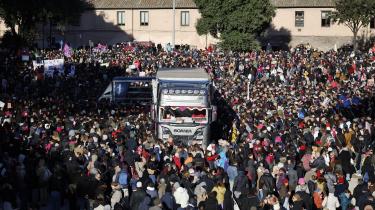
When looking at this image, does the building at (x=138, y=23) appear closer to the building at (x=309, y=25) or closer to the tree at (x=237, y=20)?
the building at (x=309, y=25)

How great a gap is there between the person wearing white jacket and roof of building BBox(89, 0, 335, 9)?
5009cm

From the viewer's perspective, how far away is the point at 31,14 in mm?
62125

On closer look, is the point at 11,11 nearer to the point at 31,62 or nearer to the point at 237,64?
the point at 31,62

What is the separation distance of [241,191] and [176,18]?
2111 inches

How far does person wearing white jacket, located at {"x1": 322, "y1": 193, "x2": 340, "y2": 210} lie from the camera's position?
54.1ft

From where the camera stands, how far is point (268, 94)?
35.6m

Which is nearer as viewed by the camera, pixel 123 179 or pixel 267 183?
pixel 267 183

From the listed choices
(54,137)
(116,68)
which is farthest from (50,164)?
(116,68)

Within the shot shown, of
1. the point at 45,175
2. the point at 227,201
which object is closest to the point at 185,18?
the point at 45,175

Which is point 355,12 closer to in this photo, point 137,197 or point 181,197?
point 181,197

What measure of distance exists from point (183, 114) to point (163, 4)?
44.4 m

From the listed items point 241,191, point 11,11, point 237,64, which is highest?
point 11,11

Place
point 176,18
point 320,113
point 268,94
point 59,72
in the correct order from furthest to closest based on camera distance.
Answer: point 176,18 → point 59,72 → point 268,94 → point 320,113

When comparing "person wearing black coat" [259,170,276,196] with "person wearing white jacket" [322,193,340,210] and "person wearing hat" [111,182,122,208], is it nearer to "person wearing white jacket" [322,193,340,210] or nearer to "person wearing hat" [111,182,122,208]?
"person wearing white jacket" [322,193,340,210]
